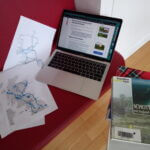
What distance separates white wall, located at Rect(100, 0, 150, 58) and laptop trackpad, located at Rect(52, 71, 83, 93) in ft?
1.40

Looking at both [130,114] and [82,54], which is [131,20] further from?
[130,114]

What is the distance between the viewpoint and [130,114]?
595 mm

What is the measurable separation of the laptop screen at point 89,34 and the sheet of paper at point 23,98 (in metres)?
0.23

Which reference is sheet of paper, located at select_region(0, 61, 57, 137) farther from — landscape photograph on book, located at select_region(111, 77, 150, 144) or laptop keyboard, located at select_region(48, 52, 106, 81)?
landscape photograph on book, located at select_region(111, 77, 150, 144)

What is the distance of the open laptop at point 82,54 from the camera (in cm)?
79

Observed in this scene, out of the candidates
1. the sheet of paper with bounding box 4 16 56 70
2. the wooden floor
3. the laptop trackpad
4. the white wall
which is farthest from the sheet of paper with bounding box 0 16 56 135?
the wooden floor

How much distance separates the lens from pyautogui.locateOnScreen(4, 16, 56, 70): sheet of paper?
2.78ft

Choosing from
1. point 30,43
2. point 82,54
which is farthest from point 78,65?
point 30,43

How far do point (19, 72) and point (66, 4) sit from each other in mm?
425

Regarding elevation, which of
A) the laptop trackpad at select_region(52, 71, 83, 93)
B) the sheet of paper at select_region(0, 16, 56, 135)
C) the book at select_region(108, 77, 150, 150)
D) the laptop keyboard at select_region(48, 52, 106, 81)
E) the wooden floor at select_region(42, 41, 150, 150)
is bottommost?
the wooden floor at select_region(42, 41, 150, 150)

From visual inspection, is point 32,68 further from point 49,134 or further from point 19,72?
point 49,134

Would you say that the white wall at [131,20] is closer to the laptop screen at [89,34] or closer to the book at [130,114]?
the laptop screen at [89,34]

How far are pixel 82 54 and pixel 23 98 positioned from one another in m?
0.36

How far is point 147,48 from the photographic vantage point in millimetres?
1919
